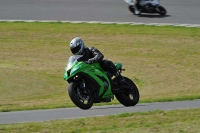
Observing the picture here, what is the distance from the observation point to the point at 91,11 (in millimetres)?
27859

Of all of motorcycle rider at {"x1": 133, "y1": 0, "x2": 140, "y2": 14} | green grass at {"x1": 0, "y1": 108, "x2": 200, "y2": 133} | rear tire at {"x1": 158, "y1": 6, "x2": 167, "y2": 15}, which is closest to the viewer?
green grass at {"x1": 0, "y1": 108, "x2": 200, "y2": 133}

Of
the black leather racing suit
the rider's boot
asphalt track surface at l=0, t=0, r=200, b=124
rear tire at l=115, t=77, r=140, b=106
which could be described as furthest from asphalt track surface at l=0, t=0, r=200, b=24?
the black leather racing suit

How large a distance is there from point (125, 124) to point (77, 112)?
6.18 feet

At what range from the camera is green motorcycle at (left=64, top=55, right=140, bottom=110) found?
1160cm

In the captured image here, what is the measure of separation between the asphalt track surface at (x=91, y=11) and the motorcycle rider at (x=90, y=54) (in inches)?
570

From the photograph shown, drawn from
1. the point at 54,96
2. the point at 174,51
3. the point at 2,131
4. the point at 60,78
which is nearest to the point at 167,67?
the point at 174,51

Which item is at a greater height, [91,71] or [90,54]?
[90,54]

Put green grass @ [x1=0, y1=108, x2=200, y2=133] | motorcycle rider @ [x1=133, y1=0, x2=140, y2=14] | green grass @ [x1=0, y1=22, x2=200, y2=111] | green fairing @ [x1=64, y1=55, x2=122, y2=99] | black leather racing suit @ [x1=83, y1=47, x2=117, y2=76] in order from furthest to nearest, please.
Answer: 1. motorcycle rider @ [x1=133, y1=0, x2=140, y2=14]
2. green grass @ [x1=0, y1=22, x2=200, y2=111]
3. black leather racing suit @ [x1=83, y1=47, x2=117, y2=76]
4. green fairing @ [x1=64, y1=55, x2=122, y2=99]
5. green grass @ [x1=0, y1=108, x2=200, y2=133]

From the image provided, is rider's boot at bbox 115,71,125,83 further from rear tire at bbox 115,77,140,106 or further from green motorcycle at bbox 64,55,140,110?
rear tire at bbox 115,77,140,106

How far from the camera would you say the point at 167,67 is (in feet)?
66.5

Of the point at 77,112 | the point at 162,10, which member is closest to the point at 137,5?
the point at 162,10

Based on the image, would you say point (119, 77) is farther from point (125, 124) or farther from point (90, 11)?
point (90, 11)

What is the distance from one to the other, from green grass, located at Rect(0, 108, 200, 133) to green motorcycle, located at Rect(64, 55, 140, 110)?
865mm

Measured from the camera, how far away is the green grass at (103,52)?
16047 millimetres
